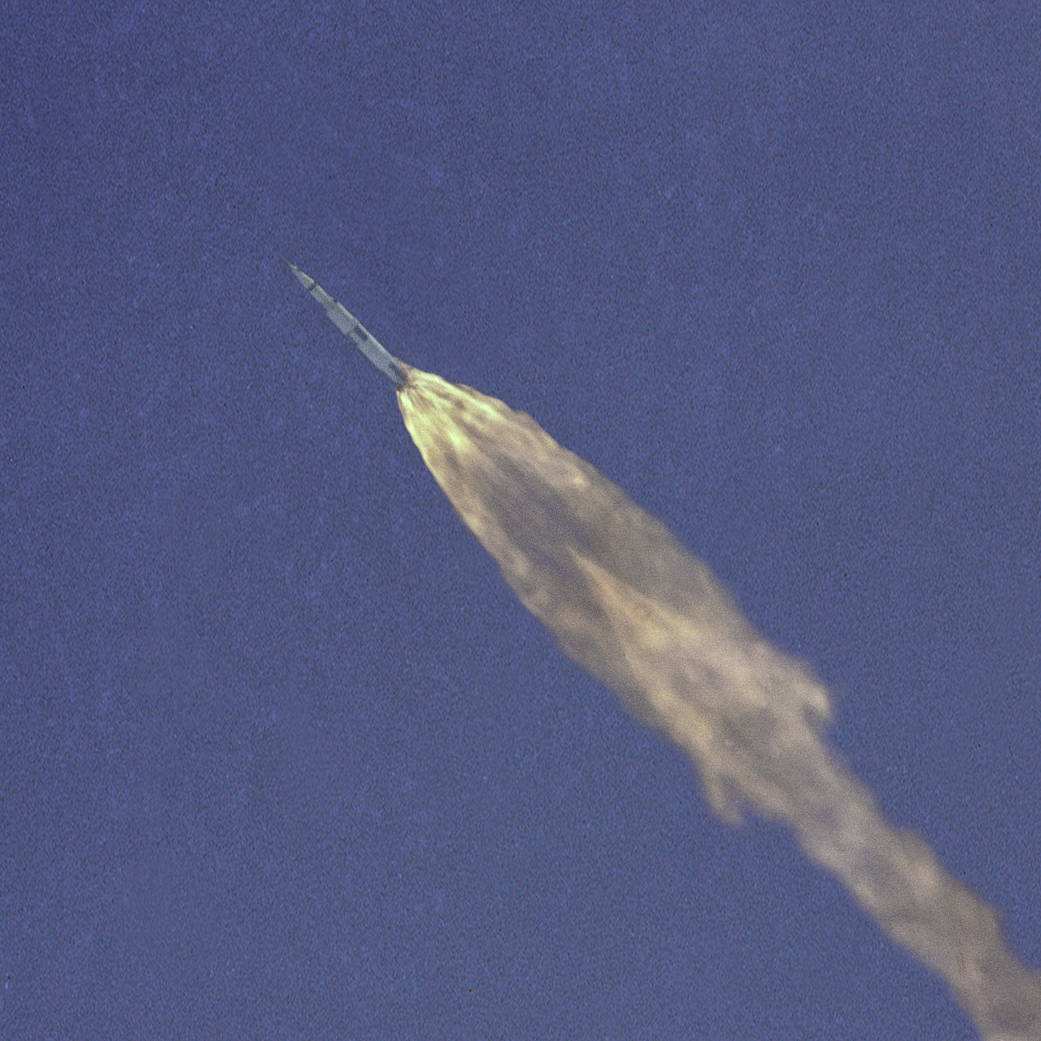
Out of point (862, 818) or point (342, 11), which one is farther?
point (342, 11)

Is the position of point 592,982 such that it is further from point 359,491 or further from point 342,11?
point 342,11

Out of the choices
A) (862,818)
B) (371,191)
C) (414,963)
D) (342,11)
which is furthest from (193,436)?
(862,818)

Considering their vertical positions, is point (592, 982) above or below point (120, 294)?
below

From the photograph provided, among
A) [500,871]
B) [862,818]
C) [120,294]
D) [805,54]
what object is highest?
[805,54]
